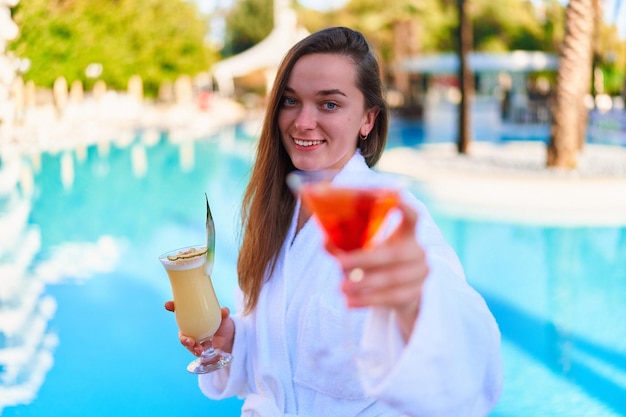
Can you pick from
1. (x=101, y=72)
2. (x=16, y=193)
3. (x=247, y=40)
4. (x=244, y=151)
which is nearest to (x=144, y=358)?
(x=16, y=193)

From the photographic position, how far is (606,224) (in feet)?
28.0

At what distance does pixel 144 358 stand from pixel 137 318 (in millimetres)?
906

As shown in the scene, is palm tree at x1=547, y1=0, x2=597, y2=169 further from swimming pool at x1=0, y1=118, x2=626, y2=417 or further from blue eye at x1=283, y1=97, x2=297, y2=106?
blue eye at x1=283, y1=97, x2=297, y2=106

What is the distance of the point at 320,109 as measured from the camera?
1.84m

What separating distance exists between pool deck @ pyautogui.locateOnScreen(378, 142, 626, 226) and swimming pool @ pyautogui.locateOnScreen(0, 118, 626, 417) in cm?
54

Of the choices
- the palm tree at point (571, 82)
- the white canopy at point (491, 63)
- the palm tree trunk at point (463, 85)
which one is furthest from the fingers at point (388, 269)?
the white canopy at point (491, 63)

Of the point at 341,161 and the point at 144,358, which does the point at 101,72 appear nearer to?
the point at 144,358

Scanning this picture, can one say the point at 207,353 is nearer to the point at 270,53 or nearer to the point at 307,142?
the point at 307,142

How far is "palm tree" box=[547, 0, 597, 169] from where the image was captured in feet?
35.2

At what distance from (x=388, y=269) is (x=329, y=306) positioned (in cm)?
77

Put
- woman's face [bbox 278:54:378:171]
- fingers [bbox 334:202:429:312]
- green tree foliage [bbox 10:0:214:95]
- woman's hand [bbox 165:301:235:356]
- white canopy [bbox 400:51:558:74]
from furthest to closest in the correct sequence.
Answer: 1. white canopy [bbox 400:51:558:74]
2. green tree foliage [bbox 10:0:214:95]
3. woman's hand [bbox 165:301:235:356]
4. woman's face [bbox 278:54:378:171]
5. fingers [bbox 334:202:429:312]

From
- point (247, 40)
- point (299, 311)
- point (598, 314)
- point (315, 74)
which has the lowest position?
point (598, 314)

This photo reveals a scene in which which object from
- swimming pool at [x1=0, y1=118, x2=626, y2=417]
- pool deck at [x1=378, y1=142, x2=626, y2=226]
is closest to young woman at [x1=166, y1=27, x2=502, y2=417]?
swimming pool at [x1=0, y1=118, x2=626, y2=417]

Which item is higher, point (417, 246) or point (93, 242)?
point (417, 246)
